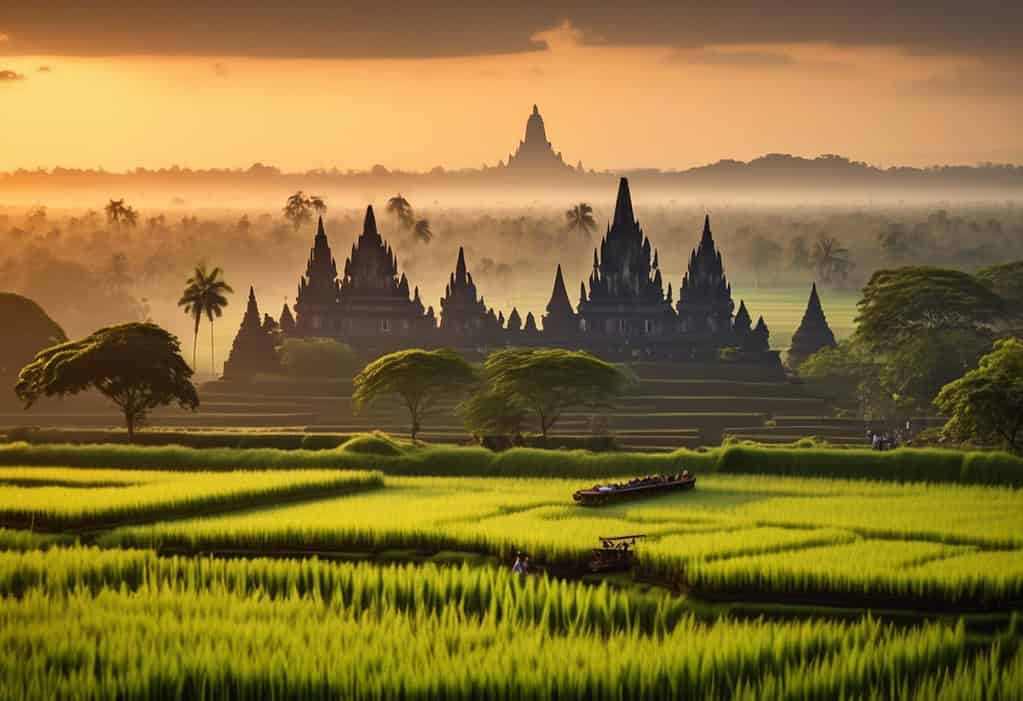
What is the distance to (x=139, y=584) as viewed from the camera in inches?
1403

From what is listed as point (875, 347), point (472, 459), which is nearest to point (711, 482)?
point (472, 459)

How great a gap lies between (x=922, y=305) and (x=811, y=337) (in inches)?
1195

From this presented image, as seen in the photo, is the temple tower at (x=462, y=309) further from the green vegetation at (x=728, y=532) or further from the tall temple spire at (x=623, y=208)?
the green vegetation at (x=728, y=532)

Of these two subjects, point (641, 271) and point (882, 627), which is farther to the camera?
point (641, 271)

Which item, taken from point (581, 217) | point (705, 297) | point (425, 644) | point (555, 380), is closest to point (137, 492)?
point (425, 644)

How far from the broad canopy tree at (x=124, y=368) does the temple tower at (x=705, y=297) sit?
207 ft

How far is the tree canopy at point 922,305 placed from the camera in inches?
3745

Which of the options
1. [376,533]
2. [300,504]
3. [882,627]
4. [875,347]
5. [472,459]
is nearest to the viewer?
[882,627]

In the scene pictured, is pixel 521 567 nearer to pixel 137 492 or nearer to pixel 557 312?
pixel 137 492

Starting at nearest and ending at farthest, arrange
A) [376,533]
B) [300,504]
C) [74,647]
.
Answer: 1. [74,647]
2. [376,533]
3. [300,504]

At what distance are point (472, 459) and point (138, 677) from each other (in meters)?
30.6

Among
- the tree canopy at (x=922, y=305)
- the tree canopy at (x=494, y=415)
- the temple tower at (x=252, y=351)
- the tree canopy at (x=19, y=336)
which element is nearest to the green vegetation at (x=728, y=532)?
the tree canopy at (x=494, y=415)

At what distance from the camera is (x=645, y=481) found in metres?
49.2

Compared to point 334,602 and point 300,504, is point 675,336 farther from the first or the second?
point 334,602
